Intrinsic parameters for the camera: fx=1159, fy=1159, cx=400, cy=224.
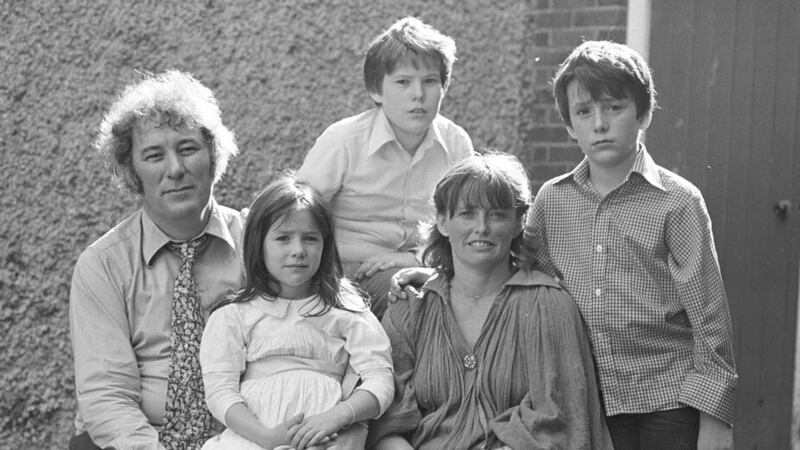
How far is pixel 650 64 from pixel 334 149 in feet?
5.01

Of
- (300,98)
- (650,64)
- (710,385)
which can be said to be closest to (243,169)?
(300,98)

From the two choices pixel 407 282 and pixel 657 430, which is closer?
pixel 657 430

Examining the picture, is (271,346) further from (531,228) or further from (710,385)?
(710,385)

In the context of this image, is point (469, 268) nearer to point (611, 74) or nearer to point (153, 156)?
point (611, 74)

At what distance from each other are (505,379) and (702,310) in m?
0.59

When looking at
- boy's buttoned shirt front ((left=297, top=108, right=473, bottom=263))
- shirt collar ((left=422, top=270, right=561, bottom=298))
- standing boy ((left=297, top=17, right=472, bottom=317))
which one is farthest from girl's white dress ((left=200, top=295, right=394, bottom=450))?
boy's buttoned shirt front ((left=297, top=108, right=473, bottom=263))

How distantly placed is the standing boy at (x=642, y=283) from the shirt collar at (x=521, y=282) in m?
0.09

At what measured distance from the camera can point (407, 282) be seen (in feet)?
11.8

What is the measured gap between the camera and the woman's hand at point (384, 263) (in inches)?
153

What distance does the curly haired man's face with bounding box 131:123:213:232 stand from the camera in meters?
Answer: 3.59

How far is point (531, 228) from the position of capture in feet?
11.8

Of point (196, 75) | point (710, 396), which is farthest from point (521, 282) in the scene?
point (196, 75)

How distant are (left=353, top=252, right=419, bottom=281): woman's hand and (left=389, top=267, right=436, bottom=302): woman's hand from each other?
221 millimetres

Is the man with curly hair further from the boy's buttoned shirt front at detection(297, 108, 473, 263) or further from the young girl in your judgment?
the boy's buttoned shirt front at detection(297, 108, 473, 263)
